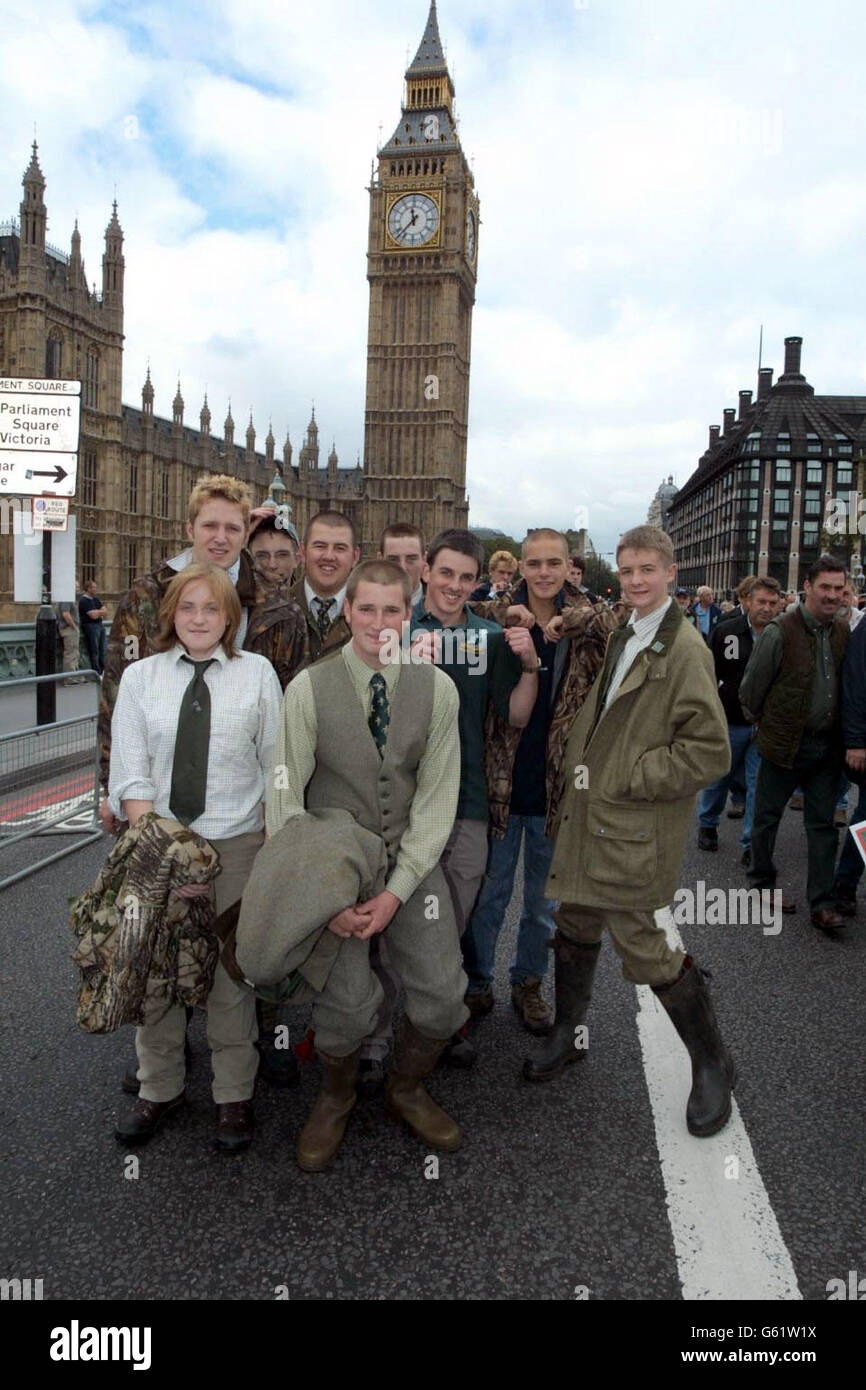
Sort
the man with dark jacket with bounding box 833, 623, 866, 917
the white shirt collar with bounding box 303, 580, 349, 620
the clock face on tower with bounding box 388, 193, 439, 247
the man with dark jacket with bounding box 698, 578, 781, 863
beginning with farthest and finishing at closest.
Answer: the clock face on tower with bounding box 388, 193, 439, 247
the man with dark jacket with bounding box 698, 578, 781, 863
the man with dark jacket with bounding box 833, 623, 866, 917
the white shirt collar with bounding box 303, 580, 349, 620

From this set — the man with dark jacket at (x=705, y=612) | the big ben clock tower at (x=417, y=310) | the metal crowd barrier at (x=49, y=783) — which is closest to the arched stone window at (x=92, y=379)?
the big ben clock tower at (x=417, y=310)

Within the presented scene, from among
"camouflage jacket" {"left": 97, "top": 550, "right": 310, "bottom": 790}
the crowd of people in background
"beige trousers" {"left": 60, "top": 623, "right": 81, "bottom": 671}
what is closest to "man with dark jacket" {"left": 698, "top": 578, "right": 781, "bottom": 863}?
the crowd of people in background

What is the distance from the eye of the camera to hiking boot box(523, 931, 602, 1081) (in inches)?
125

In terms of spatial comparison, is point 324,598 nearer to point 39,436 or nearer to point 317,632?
point 317,632

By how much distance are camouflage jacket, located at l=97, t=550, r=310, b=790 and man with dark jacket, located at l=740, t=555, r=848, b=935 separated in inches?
118

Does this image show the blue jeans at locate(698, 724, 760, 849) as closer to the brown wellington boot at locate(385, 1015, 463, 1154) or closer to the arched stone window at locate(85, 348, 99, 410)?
the brown wellington boot at locate(385, 1015, 463, 1154)

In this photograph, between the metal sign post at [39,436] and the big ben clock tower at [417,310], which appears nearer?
the metal sign post at [39,436]

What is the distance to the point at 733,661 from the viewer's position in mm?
6738

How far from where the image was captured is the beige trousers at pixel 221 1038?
286 cm

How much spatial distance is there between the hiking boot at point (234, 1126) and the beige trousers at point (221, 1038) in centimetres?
2

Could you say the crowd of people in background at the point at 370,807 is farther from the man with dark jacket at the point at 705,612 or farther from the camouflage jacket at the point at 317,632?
the man with dark jacket at the point at 705,612

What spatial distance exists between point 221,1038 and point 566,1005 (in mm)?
1273
